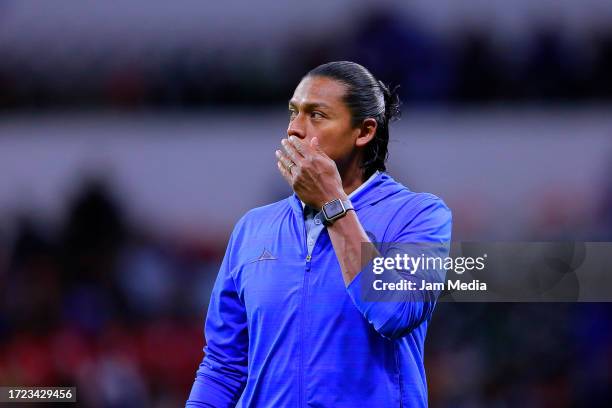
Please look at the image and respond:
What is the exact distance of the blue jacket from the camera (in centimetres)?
210

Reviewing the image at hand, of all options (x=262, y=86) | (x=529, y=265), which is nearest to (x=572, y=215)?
(x=262, y=86)

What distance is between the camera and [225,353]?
2.33 m

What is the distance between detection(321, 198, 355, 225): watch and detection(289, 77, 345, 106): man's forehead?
0.29 metres

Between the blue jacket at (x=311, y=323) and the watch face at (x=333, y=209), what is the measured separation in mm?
106

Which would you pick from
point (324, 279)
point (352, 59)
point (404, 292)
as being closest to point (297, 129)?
point (324, 279)

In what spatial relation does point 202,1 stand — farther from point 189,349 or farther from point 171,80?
point 189,349

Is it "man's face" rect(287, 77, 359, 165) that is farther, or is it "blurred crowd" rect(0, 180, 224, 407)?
"blurred crowd" rect(0, 180, 224, 407)

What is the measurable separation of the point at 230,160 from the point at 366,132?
4167 mm

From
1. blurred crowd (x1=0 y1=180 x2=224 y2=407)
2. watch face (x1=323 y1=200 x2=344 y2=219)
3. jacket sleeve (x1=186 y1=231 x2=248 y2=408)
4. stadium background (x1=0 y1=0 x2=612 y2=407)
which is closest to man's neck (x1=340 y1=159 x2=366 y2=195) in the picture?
watch face (x1=323 y1=200 x2=344 y2=219)

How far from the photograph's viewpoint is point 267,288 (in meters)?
2.23

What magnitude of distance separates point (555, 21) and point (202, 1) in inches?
97.8

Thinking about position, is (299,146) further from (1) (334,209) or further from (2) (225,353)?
(2) (225,353)

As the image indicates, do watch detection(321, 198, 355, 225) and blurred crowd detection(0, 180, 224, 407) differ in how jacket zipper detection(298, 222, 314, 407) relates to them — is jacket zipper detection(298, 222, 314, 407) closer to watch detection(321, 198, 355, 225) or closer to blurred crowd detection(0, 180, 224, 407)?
watch detection(321, 198, 355, 225)

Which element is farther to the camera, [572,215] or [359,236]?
[572,215]
